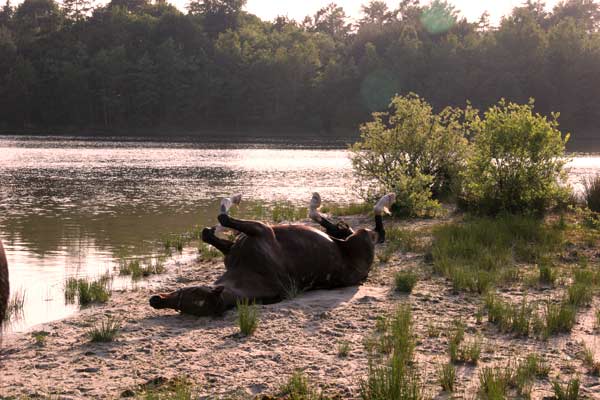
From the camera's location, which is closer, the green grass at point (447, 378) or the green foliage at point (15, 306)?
the green grass at point (447, 378)

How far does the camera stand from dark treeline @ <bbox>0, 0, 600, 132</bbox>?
85.8 m

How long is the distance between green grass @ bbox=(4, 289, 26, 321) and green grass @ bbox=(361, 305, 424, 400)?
4716 mm

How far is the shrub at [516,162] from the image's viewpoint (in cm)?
1405

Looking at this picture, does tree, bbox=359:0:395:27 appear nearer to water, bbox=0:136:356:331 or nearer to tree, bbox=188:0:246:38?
tree, bbox=188:0:246:38

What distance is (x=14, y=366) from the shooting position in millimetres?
5816

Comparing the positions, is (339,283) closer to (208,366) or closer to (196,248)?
(208,366)

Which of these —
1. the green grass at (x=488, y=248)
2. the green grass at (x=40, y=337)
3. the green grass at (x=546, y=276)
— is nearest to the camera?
the green grass at (x=40, y=337)

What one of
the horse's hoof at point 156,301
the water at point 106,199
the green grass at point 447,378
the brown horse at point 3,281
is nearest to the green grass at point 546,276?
the green grass at point 447,378

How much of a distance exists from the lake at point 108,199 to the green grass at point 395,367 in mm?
4489

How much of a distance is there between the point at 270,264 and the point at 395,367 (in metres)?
3.13

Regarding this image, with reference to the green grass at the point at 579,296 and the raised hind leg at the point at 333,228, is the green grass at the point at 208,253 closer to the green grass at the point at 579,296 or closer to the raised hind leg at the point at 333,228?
the raised hind leg at the point at 333,228

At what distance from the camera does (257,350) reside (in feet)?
19.9

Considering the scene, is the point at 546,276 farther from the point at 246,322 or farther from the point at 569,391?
the point at 246,322

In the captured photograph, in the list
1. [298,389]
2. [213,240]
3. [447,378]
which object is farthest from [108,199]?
[447,378]
